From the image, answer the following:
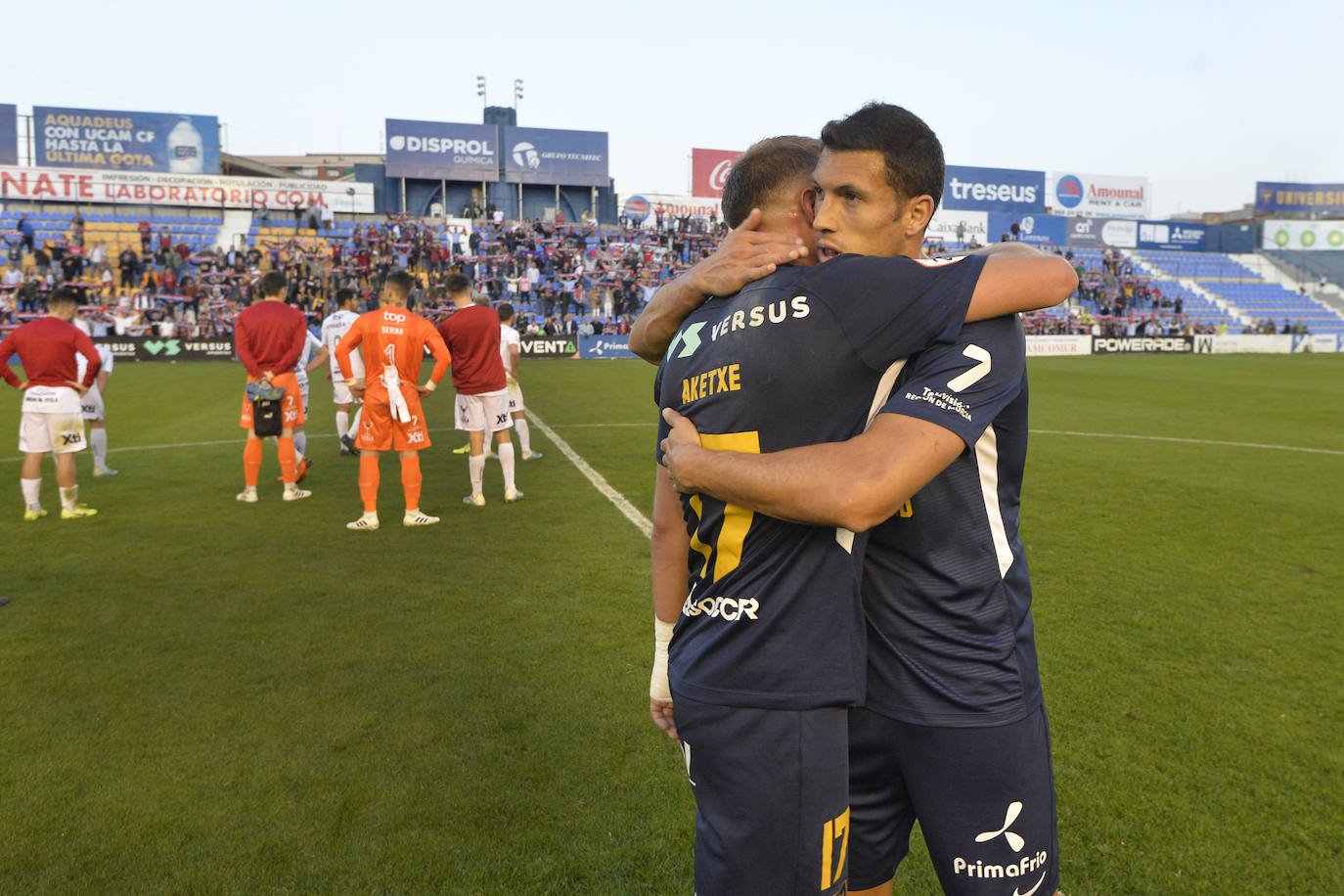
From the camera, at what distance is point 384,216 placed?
141 feet

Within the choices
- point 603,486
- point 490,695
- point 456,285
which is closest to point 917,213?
point 490,695

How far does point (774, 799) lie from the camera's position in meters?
1.61

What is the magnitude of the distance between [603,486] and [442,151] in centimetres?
4100

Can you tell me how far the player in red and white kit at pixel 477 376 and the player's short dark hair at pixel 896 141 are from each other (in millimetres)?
7833

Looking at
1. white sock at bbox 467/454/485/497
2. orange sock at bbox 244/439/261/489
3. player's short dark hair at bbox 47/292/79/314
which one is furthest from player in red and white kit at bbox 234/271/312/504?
white sock at bbox 467/454/485/497

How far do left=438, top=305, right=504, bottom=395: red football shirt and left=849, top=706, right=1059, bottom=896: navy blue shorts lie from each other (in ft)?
26.4

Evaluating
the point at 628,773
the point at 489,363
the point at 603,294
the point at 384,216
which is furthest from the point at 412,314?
the point at 384,216

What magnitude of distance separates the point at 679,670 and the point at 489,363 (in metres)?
8.17

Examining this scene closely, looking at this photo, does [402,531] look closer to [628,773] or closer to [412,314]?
[412,314]

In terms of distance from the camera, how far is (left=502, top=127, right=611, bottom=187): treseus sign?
4769cm

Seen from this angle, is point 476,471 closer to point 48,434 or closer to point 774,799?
point 48,434

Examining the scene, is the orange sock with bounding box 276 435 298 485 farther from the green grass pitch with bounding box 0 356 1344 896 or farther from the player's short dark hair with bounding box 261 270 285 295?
the player's short dark hair with bounding box 261 270 285 295

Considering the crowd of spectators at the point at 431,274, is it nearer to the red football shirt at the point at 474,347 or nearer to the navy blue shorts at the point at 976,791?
the red football shirt at the point at 474,347

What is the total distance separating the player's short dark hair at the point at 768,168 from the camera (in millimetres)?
1912
